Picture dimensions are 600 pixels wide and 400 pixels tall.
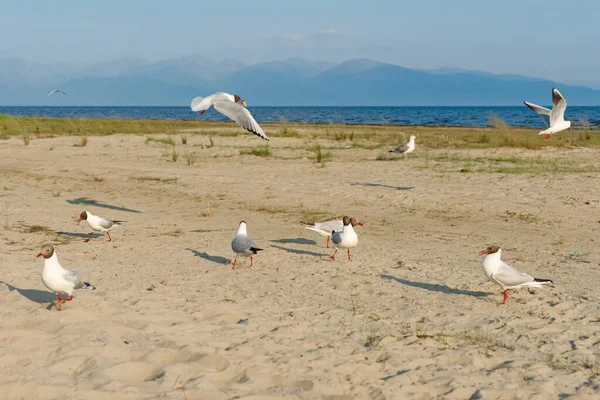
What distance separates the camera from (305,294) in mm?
7055

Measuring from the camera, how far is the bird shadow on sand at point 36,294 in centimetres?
673

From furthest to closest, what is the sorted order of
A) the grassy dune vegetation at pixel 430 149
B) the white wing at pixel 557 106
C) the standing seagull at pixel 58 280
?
the grassy dune vegetation at pixel 430 149, the white wing at pixel 557 106, the standing seagull at pixel 58 280

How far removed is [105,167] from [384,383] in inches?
573

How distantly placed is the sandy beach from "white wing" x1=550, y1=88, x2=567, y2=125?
128 cm

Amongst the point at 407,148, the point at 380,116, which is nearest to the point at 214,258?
the point at 407,148

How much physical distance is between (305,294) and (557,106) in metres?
9.09

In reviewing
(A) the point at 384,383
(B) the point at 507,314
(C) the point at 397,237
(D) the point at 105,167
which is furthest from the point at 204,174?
(A) the point at 384,383

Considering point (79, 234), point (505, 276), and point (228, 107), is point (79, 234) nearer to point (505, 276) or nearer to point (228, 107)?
point (228, 107)

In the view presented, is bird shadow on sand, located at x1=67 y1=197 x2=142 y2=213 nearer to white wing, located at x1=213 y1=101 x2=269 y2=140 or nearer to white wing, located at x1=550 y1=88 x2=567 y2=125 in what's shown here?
white wing, located at x1=213 y1=101 x2=269 y2=140

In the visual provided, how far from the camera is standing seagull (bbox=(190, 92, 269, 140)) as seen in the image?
11.0m

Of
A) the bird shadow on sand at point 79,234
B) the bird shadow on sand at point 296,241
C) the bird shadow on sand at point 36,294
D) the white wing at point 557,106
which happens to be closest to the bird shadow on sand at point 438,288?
the bird shadow on sand at point 296,241

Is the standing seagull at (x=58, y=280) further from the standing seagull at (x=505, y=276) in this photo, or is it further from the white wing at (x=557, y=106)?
the white wing at (x=557, y=106)

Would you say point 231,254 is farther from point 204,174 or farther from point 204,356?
point 204,174

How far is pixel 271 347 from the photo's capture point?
5.52 metres
